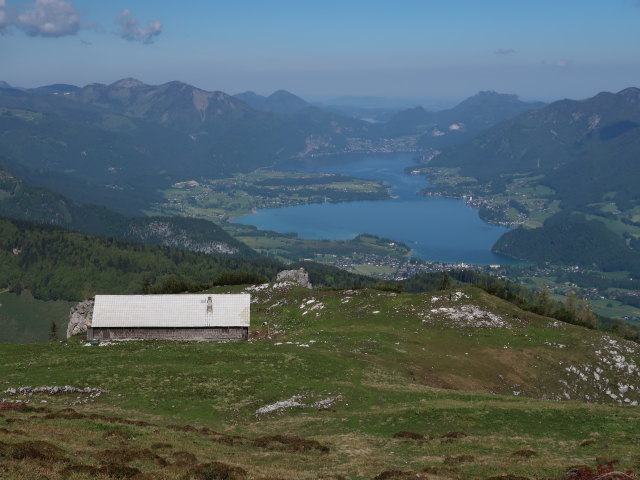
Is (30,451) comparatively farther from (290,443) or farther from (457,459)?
(457,459)

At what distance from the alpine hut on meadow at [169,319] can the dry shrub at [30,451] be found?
53.4 metres

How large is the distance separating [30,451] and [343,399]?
103 feet

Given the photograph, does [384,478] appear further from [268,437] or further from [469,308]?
[469,308]

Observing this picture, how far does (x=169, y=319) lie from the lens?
3322 inches

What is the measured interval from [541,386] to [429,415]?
29.5 meters

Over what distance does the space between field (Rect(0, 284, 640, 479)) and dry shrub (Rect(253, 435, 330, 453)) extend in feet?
0.46

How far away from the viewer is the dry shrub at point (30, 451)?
28.5 m

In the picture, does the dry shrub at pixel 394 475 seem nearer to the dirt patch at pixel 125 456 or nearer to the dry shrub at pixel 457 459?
the dry shrub at pixel 457 459

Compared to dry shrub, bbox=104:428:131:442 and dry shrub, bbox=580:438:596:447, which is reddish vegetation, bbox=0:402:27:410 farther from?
dry shrub, bbox=580:438:596:447

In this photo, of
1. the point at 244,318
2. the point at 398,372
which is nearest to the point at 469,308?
the point at 398,372

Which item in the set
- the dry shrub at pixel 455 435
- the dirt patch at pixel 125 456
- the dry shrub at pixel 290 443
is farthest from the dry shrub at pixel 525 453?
the dirt patch at pixel 125 456

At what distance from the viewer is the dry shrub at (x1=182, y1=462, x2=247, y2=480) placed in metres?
29.0

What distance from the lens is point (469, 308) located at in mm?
91312

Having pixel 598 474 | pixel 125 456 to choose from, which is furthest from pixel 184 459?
pixel 598 474
